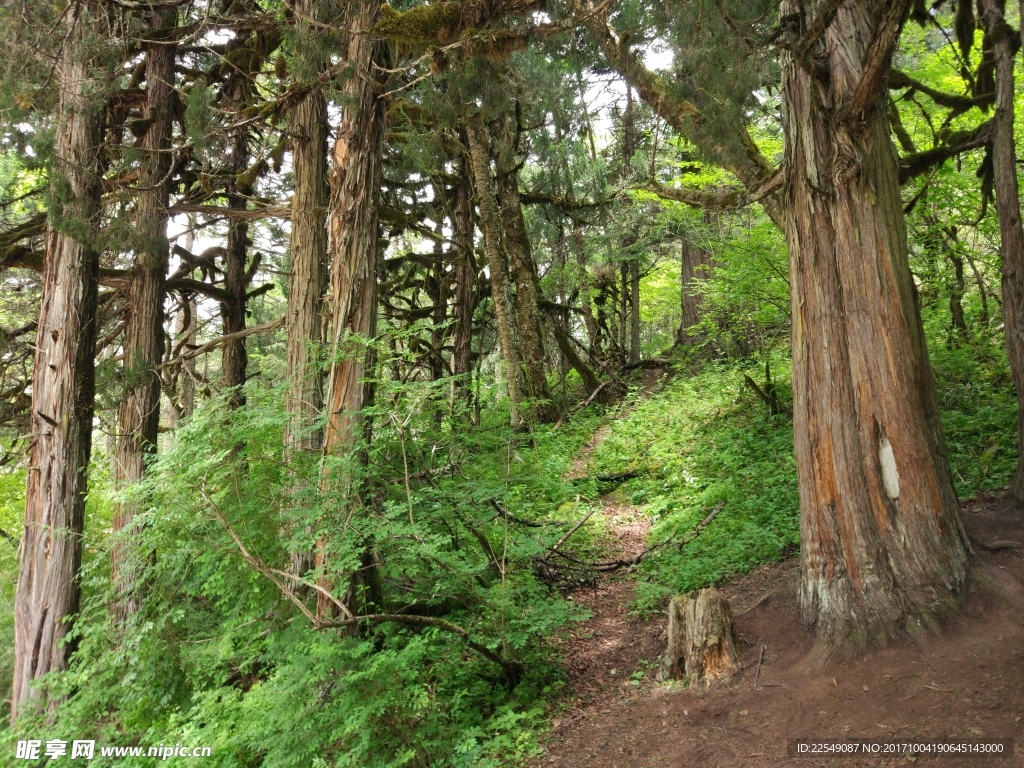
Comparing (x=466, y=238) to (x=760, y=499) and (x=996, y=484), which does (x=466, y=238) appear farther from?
(x=996, y=484)

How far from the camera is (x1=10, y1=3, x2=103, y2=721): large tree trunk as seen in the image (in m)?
6.17

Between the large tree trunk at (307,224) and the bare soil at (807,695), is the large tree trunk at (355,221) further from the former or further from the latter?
the bare soil at (807,695)

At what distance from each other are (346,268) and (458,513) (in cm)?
219

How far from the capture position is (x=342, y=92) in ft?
17.6

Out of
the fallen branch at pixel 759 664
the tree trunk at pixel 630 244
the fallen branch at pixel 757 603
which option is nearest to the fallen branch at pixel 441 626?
the fallen branch at pixel 759 664

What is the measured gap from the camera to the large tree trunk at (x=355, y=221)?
498 centimetres

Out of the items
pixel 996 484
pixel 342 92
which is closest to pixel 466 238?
pixel 342 92

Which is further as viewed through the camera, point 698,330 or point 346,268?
point 698,330

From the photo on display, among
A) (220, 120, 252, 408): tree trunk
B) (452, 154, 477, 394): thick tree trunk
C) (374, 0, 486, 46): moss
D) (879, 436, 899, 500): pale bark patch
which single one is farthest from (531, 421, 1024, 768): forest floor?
(452, 154, 477, 394): thick tree trunk

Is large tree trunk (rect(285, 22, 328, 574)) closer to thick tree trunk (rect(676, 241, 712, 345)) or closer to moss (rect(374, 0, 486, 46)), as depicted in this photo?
moss (rect(374, 0, 486, 46))

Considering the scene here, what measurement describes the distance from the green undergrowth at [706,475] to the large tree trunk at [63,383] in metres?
5.58

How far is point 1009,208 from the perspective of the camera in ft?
17.7

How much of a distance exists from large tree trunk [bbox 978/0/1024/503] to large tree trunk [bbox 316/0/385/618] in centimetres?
523

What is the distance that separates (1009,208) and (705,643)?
443cm
